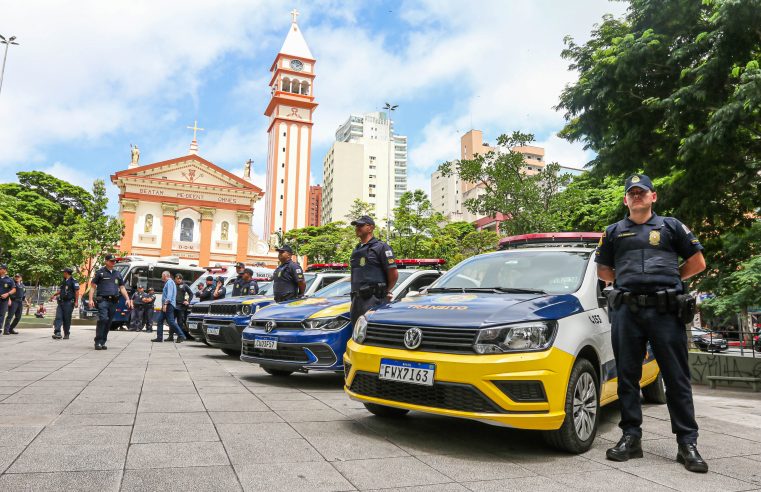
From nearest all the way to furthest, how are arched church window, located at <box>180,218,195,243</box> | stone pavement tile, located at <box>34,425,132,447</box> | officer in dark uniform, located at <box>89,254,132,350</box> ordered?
Result: stone pavement tile, located at <box>34,425,132,447</box> < officer in dark uniform, located at <box>89,254,132,350</box> < arched church window, located at <box>180,218,195,243</box>

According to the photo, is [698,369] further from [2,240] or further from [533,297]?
[2,240]

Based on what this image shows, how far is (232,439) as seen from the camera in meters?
3.83

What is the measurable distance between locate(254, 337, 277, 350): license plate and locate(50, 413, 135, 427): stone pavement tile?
77.7 inches

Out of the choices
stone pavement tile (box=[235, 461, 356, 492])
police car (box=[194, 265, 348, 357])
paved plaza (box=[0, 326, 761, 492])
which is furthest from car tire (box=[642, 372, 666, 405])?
police car (box=[194, 265, 348, 357])

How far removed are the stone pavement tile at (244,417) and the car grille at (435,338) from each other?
1164 millimetres

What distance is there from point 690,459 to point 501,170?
1204cm

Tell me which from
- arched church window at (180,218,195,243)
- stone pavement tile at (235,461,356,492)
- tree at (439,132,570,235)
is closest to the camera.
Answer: stone pavement tile at (235,461,356,492)

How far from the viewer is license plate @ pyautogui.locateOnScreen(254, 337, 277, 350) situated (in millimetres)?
6328

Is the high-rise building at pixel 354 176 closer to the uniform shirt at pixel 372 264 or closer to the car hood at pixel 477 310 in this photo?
the uniform shirt at pixel 372 264

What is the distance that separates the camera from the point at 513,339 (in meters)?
3.65

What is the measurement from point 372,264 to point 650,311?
128 inches

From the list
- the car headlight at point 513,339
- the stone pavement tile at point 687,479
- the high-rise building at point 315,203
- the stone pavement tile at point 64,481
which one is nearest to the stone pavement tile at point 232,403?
the stone pavement tile at point 64,481

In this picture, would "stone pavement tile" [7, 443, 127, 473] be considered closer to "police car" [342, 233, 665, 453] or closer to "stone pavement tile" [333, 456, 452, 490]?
"stone pavement tile" [333, 456, 452, 490]

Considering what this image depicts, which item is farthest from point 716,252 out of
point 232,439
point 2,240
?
point 2,240
